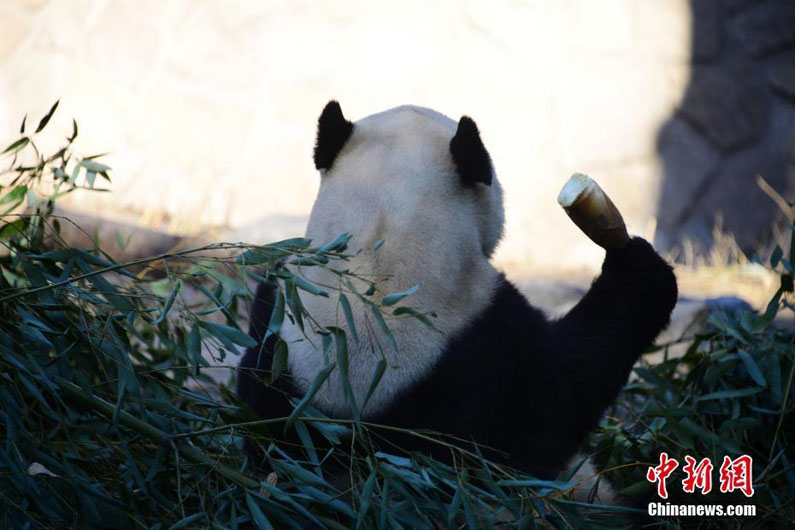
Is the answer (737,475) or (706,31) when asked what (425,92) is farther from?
(737,475)

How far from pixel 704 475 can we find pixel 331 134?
4.07ft

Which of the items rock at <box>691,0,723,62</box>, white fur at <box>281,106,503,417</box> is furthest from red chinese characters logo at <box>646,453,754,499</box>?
rock at <box>691,0,723,62</box>

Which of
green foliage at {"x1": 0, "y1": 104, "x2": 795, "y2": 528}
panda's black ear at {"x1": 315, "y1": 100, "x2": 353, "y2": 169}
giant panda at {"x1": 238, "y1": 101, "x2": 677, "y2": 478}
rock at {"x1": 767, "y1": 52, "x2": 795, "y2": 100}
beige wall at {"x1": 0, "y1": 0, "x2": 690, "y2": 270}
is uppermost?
rock at {"x1": 767, "y1": 52, "x2": 795, "y2": 100}

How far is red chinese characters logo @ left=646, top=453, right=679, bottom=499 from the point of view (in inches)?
84.7

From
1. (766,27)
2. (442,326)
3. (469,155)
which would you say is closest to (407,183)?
(469,155)

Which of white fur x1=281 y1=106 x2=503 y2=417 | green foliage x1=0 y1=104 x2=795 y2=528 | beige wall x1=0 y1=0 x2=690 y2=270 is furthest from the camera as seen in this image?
beige wall x1=0 y1=0 x2=690 y2=270

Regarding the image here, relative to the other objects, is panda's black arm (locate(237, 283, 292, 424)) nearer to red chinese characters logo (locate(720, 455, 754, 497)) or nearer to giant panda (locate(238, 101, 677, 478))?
giant panda (locate(238, 101, 677, 478))

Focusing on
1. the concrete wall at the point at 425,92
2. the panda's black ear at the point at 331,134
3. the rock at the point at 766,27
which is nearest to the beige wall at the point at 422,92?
the concrete wall at the point at 425,92

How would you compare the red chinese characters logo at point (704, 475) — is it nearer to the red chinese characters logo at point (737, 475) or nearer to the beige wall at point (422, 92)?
the red chinese characters logo at point (737, 475)

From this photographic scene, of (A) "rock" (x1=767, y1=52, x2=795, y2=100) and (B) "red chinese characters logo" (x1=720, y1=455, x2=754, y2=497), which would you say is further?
(A) "rock" (x1=767, y1=52, x2=795, y2=100)

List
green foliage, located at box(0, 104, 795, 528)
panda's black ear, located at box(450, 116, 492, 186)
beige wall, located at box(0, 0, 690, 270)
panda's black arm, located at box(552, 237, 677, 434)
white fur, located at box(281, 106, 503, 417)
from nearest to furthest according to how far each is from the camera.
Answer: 1. green foliage, located at box(0, 104, 795, 528)
2. white fur, located at box(281, 106, 503, 417)
3. panda's black ear, located at box(450, 116, 492, 186)
4. panda's black arm, located at box(552, 237, 677, 434)
5. beige wall, located at box(0, 0, 690, 270)

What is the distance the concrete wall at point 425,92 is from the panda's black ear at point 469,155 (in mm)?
4761

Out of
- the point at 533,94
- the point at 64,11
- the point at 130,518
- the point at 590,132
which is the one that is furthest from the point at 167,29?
the point at 130,518

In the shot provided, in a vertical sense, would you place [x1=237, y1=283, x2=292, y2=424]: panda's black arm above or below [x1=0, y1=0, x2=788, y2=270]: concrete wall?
below
